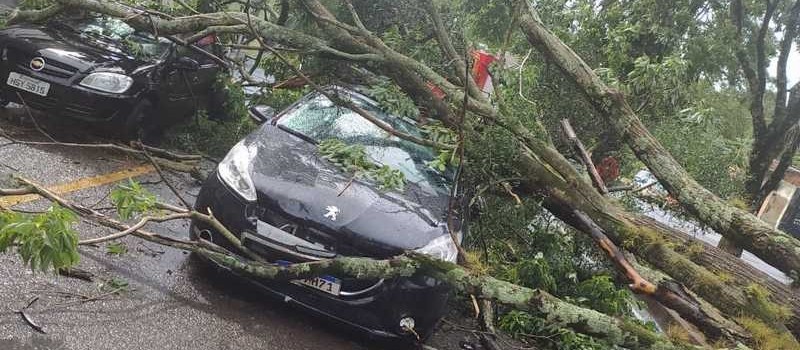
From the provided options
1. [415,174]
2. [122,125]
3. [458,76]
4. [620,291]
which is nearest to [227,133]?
[122,125]

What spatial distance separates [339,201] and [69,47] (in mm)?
3567

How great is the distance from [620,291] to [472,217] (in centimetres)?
118

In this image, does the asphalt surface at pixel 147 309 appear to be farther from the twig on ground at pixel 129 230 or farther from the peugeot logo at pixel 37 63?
the peugeot logo at pixel 37 63

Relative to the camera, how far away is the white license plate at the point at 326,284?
11.9 ft

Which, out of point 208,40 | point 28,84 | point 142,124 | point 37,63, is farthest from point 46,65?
point 208,40

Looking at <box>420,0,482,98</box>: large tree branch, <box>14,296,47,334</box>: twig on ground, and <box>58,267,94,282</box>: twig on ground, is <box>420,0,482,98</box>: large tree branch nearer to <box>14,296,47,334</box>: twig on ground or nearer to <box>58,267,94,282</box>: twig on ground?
<box>58,267,94,282</box>: twig on ground

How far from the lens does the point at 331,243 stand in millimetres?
3658

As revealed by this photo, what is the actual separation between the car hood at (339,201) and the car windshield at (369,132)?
28 cm

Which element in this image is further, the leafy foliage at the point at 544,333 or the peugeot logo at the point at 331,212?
the leafy foliage at the point at 544,333

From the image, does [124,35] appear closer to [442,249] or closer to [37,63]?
[37,63]

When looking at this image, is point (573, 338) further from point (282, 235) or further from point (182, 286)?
point (182, 286)

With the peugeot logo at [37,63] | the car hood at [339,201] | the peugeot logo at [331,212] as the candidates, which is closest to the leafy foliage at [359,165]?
the car hood at [339,201]

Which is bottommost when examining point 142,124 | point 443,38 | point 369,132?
point 142,124

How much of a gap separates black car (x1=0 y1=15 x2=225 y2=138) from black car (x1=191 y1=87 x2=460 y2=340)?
86.4 inches
